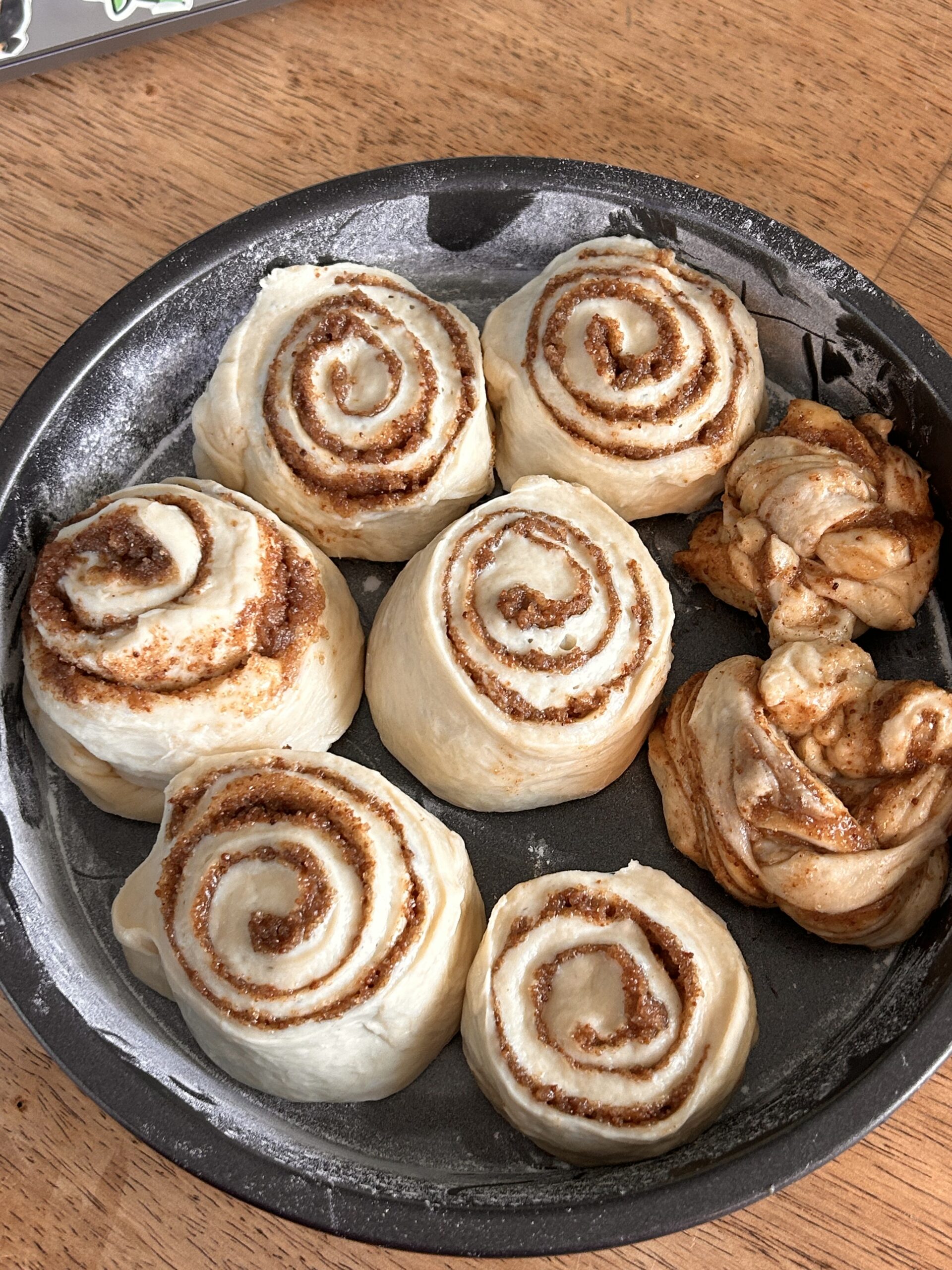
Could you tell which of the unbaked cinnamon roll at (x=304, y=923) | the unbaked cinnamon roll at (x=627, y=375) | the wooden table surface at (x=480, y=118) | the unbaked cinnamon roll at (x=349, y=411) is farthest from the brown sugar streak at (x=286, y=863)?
the wooden table surface at (x=480, y=118)

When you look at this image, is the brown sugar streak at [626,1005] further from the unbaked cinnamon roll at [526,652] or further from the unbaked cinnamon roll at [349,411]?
Answer: the unbaked cinnamon roll at [349,411]

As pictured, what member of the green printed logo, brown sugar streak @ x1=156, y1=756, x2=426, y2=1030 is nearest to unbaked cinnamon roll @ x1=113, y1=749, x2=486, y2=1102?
brown sugar streak @ x1=156, y1=756, x2=426, y2=1030

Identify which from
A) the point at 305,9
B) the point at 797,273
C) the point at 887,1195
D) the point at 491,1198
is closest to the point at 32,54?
the point at 305,9

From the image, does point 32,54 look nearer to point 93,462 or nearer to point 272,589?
point 93,462

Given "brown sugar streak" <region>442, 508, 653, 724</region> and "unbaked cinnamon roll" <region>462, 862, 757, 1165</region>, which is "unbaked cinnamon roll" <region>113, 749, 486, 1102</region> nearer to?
"unbaked cinnamon roll" <region>462, 862, 757, 1165</region>

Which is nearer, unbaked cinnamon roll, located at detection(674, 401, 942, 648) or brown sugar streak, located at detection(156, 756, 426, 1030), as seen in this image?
brown sugar streak, located at detection(156, 756, 426, 1030)

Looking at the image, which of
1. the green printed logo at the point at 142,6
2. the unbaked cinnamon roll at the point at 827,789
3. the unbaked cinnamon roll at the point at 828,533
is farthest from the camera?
the green printed logo at the point at 142,6
